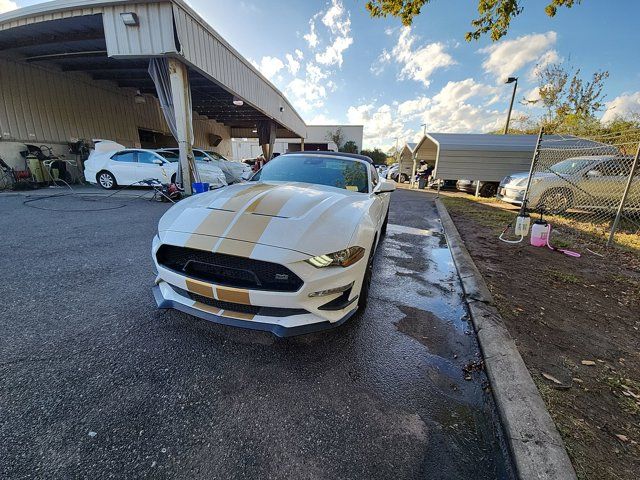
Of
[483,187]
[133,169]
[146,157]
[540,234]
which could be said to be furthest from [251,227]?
[483,187]

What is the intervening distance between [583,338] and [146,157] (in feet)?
37.9

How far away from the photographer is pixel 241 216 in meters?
2.08

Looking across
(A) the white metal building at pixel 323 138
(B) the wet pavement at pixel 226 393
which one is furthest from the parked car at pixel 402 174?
(B) the wet pavement at pixel 226 393

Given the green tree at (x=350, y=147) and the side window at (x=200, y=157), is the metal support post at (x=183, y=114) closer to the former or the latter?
the side window at (x=200, y=157)

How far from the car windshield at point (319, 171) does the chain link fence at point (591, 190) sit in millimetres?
4291

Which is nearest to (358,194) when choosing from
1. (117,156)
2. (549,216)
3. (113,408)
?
(113,408)

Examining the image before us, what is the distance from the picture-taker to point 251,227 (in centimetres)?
196

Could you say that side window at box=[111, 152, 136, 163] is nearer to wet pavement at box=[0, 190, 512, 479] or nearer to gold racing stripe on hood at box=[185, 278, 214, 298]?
wet pavement at box=[0, 190, 512, 479]

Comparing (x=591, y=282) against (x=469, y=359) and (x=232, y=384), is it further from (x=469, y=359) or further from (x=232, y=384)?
(x=232, y=384)

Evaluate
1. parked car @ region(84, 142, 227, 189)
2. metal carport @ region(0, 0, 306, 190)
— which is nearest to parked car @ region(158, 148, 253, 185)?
parked car @ region(84, 142, 227, 189)

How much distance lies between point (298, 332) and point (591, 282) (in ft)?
12.7

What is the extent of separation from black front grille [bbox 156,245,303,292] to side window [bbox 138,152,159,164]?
9357 millimetres

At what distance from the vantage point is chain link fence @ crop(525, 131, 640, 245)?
5723 millimetres

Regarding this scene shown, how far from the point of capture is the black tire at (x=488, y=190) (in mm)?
13341
